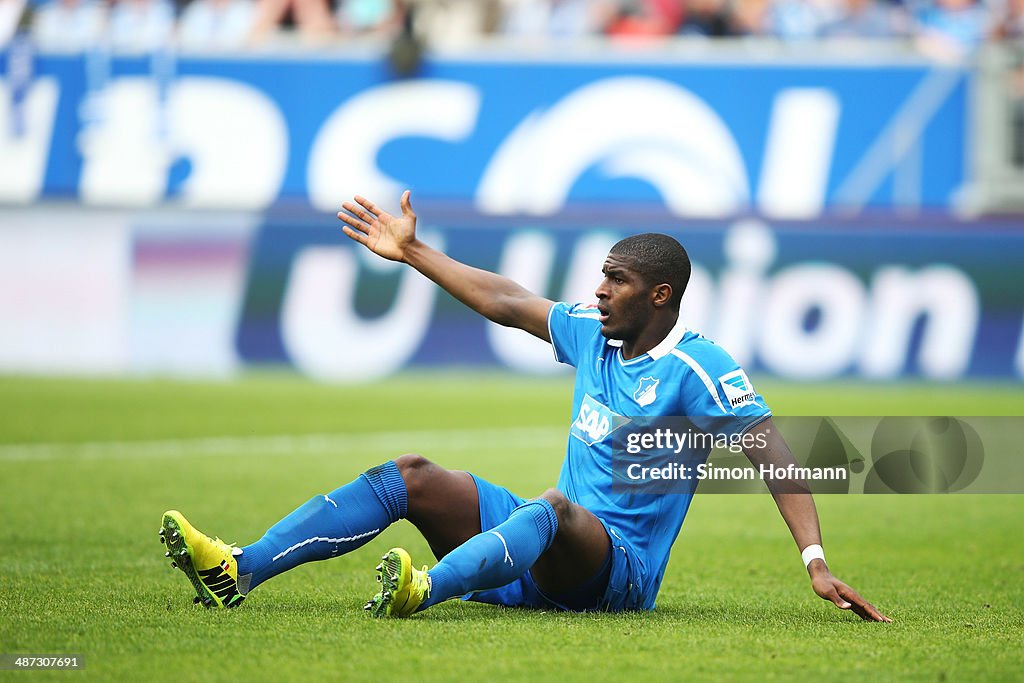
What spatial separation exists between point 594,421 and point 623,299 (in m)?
0.49

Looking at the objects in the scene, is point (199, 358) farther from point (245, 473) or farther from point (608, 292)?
point (608, 292)

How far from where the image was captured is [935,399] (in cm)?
1497

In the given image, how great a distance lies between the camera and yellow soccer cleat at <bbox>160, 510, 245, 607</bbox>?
208 inches

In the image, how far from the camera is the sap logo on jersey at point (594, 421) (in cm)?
563

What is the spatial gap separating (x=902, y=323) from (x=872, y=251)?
86 cm

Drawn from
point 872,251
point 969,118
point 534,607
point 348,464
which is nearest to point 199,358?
point 348,464

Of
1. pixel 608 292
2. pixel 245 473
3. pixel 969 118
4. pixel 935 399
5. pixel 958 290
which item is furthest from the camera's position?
pixel 969 118

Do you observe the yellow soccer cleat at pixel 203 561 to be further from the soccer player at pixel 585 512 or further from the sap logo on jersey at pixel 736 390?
the sap logo on jersey at pixel 736 390

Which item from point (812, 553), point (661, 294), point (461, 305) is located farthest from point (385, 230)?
point (461, 305)

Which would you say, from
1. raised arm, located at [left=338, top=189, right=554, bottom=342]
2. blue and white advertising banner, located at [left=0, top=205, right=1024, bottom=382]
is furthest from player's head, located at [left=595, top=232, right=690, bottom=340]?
blue and white advertising banner, located at [left=0, top=205, right=1024, bottom=382]

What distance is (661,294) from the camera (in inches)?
225

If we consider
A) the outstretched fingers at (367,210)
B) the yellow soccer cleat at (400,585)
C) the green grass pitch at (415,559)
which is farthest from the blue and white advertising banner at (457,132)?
the yellow soccer cleat at (400,585)

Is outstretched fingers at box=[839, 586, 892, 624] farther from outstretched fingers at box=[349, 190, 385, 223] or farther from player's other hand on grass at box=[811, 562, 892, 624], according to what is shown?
outstretched fingers at box=[349, 190, 385, 223]

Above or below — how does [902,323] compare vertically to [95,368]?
above
